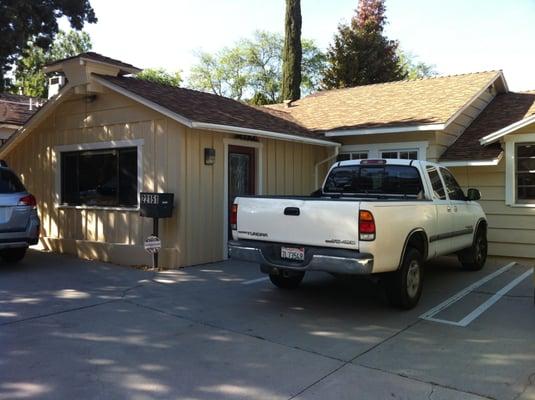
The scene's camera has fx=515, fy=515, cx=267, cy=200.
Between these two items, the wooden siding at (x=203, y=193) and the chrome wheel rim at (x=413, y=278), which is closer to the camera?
the chrome wheel rim at (x=413, y=278)

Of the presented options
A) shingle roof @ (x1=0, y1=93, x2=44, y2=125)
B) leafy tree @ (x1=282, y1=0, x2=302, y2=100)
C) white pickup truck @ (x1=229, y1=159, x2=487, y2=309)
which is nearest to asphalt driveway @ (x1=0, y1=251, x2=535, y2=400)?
white pickup truck @ (x1=229, y1=159, x2=487, y2=309)

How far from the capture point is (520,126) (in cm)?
1046

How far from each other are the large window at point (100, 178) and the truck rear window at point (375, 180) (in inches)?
169

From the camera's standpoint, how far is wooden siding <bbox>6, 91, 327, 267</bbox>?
31.7 ft

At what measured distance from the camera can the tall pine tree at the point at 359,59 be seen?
2944 cm

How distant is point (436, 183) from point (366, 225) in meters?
2.72

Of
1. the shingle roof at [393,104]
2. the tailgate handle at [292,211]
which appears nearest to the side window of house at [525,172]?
the shingle roof at [393,104]

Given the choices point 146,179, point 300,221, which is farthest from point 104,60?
point 300,221

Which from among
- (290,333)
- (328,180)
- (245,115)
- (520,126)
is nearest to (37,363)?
(290,333)

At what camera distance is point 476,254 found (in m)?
9.42

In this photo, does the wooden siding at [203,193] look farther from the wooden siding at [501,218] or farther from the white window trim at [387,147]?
the wooden siding at [501,218]

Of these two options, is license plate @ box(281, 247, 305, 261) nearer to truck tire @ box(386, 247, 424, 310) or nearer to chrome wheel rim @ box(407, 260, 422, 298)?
truck tire @ box(386, 247, 424, 310)

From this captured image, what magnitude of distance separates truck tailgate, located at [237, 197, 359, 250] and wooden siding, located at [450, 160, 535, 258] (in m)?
6.87

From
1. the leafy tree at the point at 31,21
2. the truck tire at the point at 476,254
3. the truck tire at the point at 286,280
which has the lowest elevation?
the truck tire at the point at 286,280
